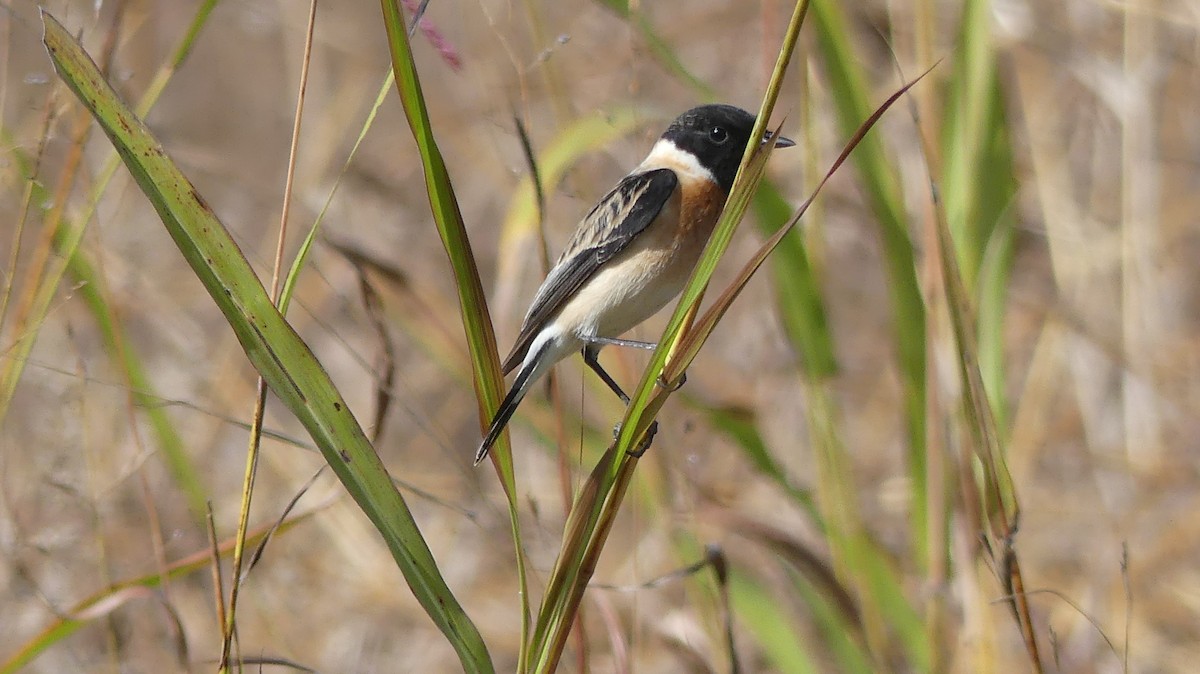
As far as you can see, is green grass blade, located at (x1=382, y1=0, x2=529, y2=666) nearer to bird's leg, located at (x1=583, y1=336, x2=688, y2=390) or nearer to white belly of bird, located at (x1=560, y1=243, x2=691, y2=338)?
bird's leg, located at (x1=583, y1=336, x2=688, y2=390)

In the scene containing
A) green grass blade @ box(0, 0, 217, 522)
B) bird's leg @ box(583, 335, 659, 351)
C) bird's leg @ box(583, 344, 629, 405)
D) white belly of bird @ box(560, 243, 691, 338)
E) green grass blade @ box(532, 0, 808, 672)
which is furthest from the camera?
bird's leg @ box(583, 344, 629, 405)

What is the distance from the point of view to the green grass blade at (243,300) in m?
1.15

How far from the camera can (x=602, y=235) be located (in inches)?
95.9

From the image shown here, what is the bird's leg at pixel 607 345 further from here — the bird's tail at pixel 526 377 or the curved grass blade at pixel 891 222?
the curved grass blade at pixel 891 222

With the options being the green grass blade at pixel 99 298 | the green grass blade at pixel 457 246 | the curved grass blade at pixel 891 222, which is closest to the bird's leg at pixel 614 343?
Answer: the curved grass blade at pixel 891 222

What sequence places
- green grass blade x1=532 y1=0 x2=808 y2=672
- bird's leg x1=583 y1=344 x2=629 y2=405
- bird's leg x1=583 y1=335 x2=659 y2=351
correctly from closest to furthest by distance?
green grass blade x1=532 y1=0 x2=808 y2=672
bird's leg x1=583 y1=335 x2=659 y2=351
bird's leg x1=583 y1=344 x2=629 y2=405

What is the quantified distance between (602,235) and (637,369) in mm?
340

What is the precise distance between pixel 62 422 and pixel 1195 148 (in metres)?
4.38

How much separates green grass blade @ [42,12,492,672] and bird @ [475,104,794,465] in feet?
3.42

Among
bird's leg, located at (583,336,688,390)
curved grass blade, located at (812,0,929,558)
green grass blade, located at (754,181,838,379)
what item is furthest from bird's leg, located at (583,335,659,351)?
curved grass blade, located at (812,0,929,558)

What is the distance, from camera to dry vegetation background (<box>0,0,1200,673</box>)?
3209mm

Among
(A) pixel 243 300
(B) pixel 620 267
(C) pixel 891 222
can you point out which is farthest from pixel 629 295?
(A) pixel 243 300

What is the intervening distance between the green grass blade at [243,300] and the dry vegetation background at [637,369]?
1.11 meters

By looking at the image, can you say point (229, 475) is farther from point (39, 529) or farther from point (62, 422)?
point (62, 422)
